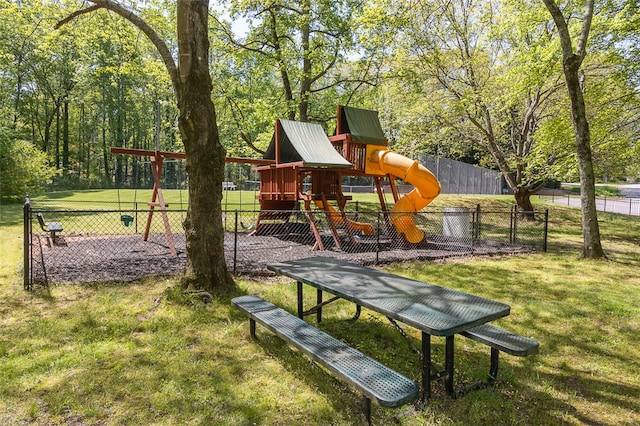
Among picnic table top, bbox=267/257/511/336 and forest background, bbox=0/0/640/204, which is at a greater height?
forest background, bbox=0/0/640/204

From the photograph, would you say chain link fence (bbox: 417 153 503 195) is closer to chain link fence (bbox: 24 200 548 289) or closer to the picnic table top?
chain link fence (bbox: 24 200 548 289)

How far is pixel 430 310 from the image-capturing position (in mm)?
3053

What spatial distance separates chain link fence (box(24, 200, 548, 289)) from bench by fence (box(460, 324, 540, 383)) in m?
4.51

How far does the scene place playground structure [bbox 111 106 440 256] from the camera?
1066 cm

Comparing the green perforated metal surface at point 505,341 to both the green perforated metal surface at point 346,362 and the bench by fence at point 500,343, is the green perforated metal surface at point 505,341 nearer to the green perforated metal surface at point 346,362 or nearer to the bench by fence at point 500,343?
the bench by fence at point 500,343

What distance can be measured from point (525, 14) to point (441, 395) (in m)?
14.4

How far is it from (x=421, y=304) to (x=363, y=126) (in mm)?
9840

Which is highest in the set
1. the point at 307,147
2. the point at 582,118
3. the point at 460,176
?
the point at 582,118

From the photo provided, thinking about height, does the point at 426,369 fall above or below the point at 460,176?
below

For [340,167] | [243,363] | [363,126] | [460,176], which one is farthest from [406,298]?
[460,176]

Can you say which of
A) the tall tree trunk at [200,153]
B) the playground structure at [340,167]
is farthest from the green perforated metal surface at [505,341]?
the playground structure at [340,167]

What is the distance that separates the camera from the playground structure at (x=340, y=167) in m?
10.7

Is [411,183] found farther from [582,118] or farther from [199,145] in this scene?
[199,145]

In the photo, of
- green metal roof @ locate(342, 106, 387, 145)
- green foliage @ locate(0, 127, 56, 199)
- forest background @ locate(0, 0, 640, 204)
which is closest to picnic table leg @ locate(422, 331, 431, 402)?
green metal roof @ locate(342, 106, 387, 145)
